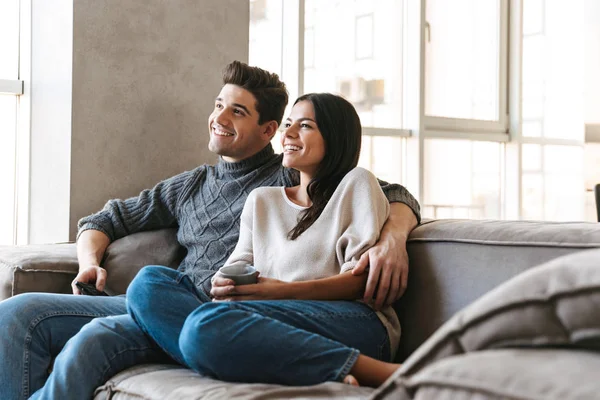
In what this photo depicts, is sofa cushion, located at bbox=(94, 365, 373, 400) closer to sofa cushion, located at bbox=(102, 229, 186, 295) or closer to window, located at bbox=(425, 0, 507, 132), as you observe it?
sofa cushion, located at bbox=(102, 229, 186, 295)

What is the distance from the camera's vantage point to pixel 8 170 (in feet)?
11.4

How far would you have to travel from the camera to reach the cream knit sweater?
77.4 inches

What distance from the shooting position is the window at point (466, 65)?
4.97m

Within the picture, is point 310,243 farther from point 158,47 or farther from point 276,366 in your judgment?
point 158,47

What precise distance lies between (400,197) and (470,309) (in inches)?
53.5

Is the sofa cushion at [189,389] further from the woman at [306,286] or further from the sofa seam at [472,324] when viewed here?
the sofa seam at [472,324]

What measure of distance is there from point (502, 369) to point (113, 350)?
1.23 meters

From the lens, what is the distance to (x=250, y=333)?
4.93ft

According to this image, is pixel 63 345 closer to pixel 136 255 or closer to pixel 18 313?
pixel 18 313

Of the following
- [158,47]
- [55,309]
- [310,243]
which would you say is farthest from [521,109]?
[55,309]

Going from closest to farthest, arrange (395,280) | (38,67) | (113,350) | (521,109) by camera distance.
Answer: (113,350) → (395,280) → (38,67) → (521,109)

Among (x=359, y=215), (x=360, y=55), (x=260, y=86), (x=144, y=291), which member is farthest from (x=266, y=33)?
(x=144, y=291)

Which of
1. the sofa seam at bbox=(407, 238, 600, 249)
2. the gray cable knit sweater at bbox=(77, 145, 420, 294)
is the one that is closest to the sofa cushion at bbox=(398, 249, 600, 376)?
the sofa seam at bbox=(407, 238, 600, 249)

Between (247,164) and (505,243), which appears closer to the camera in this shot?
(505,243)
